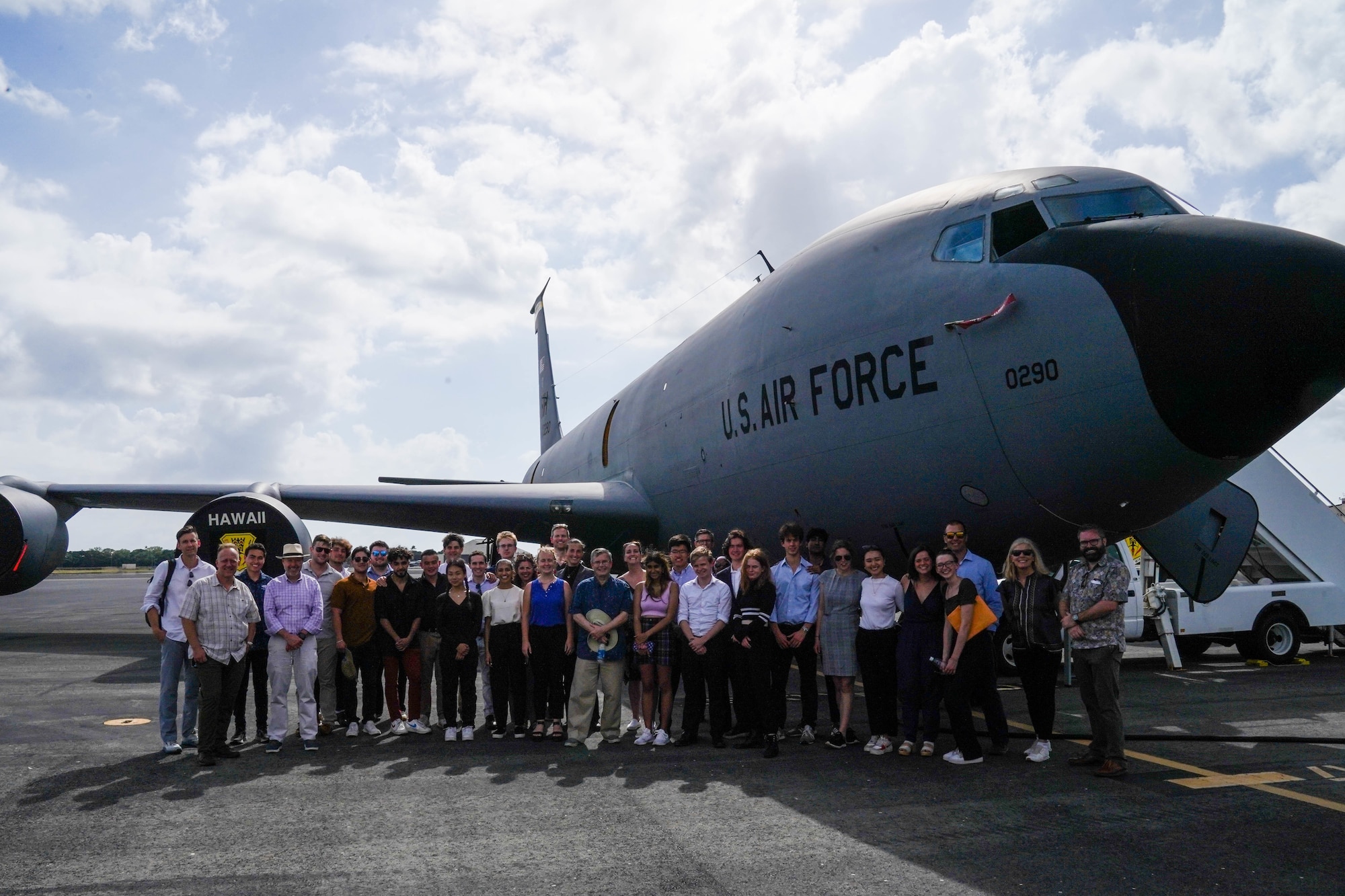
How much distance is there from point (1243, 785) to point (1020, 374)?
3.22 m

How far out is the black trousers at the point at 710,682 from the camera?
7777 mm

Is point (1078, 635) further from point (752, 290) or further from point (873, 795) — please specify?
point (752, 290)

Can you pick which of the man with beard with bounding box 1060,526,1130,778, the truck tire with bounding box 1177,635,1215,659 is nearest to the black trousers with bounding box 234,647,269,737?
the man with beard with bounding box 1060,526,1130,778

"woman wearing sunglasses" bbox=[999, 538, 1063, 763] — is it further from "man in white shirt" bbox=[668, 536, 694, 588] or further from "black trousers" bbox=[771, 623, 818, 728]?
"man in white shirt" bbox=[668, 536, 694, 588]

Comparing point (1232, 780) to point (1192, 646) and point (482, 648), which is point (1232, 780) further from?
point (1192, 646)

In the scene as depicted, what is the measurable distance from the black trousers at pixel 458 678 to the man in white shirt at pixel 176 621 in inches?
79.8

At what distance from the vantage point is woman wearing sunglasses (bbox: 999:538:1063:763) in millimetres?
6707

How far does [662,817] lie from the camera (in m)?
5.37

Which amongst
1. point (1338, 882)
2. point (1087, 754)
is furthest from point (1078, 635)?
point (1338, 882)

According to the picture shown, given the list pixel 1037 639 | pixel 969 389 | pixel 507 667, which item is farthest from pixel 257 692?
pixel 969 389

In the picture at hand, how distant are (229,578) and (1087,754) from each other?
6741 mm

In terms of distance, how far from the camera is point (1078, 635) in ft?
21.5

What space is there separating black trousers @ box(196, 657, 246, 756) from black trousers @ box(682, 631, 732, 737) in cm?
369

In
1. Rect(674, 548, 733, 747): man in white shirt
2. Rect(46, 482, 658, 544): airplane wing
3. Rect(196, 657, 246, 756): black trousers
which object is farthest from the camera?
Rect(46, 482, 658, 544): airplane wing
